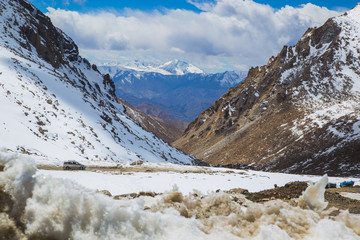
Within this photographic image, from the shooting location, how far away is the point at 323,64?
8744 centimetres

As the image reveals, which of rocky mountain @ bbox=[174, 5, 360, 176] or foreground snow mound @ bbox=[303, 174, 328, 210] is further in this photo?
rocky mountain @ bbox=[174, 5, 360, 176]

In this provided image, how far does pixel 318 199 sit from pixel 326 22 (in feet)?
380

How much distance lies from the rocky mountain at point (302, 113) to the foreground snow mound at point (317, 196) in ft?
169

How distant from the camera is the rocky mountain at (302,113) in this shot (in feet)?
194

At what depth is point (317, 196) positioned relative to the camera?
439 centimetres

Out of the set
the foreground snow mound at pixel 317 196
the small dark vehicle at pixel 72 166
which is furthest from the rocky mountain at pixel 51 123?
the foreground snow mound at pixel 317 196

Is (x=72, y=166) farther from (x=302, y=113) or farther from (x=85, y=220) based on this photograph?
(x=302, y=113)

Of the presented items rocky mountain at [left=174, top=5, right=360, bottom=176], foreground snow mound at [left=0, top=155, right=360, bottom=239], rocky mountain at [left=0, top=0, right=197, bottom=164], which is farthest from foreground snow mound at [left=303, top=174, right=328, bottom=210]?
rocky mountain at [left=174, top=5, right=360, bottom=176]

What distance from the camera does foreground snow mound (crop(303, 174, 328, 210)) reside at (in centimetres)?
432

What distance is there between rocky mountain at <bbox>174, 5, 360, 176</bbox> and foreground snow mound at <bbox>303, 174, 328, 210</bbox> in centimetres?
5141

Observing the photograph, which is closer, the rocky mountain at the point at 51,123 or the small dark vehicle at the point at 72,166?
the small dark vehicle at the point at 72,166

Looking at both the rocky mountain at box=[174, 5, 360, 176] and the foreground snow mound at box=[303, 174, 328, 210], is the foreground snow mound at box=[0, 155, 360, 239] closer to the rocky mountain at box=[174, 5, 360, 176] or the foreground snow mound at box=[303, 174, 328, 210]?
the foreground snow mound at box=[303, 174, 328, 210]

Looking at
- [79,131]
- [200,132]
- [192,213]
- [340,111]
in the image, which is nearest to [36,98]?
[79,131]

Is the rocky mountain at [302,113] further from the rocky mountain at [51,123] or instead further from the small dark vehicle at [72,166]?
the small dark vehicle at [72,166]
